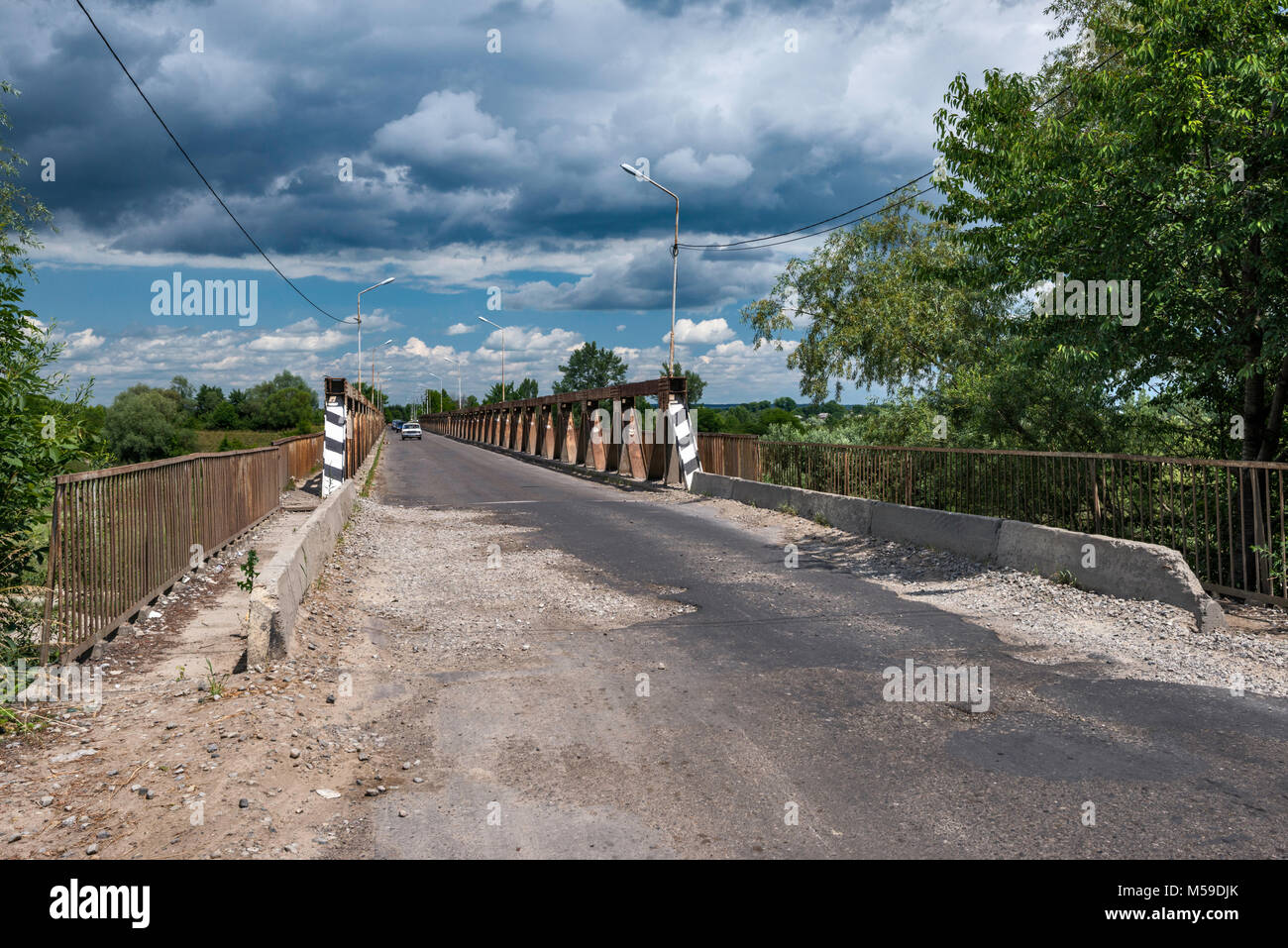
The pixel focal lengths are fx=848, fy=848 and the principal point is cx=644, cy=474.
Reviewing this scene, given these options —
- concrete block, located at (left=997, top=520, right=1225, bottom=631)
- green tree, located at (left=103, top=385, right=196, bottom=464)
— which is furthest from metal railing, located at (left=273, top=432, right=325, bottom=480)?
green tree, located at (left=103, top=385, right=196, bottom=464)

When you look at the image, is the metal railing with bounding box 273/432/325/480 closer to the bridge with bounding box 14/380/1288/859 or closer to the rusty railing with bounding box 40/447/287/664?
the rusty railing with bounding box 40/447/287/664

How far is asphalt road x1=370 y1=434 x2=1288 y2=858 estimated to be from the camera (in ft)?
11.3

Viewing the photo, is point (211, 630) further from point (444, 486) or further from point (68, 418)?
point (444, 486)

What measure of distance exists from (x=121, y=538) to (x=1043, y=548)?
27.9 ft

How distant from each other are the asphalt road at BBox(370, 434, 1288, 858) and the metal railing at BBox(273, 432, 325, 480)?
13.3 m

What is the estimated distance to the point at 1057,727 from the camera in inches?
186

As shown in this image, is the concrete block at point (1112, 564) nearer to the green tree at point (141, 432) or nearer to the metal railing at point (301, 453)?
the metal railing at point (301, 453)

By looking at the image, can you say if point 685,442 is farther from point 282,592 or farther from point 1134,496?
point 282,592

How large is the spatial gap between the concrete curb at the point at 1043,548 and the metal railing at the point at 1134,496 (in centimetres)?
68

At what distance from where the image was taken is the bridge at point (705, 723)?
352cm

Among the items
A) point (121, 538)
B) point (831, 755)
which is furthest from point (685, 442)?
point (831, 755)
